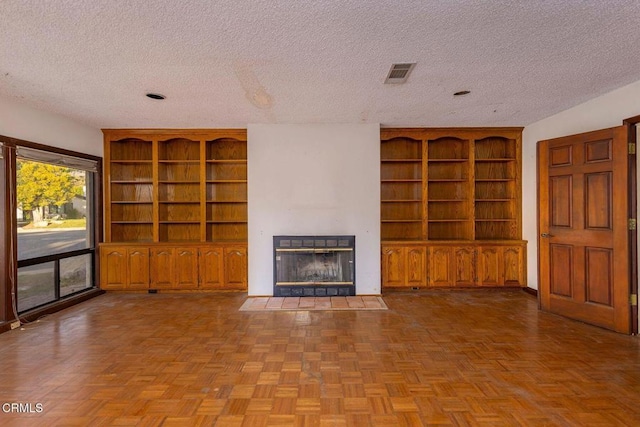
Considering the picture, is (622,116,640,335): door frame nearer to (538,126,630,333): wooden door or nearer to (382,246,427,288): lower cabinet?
(538,126,630,333): wooden door

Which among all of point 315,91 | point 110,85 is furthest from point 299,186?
point 110,85

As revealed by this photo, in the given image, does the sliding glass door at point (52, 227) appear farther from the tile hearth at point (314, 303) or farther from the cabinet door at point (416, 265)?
the cabinet door at point (416, 265)

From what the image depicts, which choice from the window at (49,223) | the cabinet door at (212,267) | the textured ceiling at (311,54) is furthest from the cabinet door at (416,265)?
the window at (49,223)

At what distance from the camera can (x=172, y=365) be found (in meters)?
2.65

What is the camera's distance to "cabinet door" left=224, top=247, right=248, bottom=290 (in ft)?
16.2

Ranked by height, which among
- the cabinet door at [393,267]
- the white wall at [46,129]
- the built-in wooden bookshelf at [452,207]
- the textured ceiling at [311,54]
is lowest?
the cabinet door at [393,267]

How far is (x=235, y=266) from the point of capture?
16.2 ft

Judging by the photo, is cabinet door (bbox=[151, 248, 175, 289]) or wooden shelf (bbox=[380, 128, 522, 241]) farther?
wooden shelf (bbox=[380, 128, 522, 241])

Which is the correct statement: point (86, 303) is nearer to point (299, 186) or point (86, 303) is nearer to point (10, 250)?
point (10, 250)

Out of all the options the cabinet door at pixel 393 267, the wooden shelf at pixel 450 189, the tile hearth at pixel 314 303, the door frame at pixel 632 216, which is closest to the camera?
the door frame at pixel 632 216

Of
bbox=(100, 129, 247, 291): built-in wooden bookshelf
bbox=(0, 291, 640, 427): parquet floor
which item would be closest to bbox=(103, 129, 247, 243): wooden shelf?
bbox=(100, 129, 247, 291): built-in wooden bookshelf

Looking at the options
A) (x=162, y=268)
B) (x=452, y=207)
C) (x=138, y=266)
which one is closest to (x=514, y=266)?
(x=452, y=207)

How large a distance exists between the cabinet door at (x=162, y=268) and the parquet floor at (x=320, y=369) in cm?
95

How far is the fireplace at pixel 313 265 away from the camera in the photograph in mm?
4672
